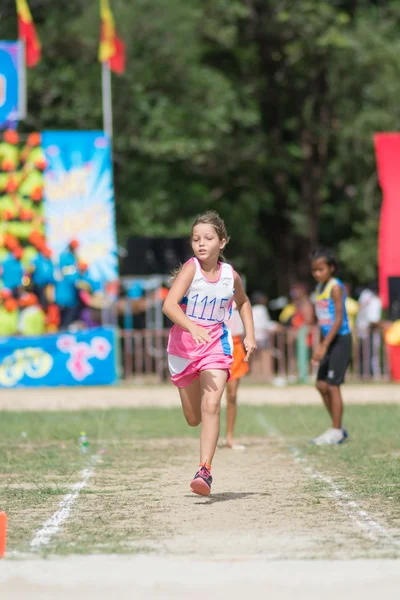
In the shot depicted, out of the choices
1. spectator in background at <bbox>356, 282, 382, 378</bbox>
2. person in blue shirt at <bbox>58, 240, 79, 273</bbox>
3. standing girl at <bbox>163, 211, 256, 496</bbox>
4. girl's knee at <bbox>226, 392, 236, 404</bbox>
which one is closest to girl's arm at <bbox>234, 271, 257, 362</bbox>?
standing girl at <bbox>163, 211, 256, 496</bbox>

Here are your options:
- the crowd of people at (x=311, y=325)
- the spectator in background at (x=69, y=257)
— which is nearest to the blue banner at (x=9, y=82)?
the spectator in background at (x=69, y=257)

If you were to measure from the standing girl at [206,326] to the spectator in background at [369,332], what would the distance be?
16287 millimetres

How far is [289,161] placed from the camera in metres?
37.2

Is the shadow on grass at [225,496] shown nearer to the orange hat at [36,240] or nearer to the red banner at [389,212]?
the red banner at [389,212]

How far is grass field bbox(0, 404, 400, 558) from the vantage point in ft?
→ 22.2

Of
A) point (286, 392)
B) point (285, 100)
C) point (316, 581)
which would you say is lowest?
point (286, 392)

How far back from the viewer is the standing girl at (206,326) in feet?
28.6

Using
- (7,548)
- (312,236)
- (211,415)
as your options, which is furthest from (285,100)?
(7,548)

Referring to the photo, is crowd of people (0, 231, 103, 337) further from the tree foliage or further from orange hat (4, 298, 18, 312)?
the tree foliage

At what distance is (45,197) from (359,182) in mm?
14551

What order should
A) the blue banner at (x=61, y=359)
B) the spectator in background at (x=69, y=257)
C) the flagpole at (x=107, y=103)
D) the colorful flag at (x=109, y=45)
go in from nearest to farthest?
the blue banner at (x=61, y=359)
the spectator in background at (x=69, y=257)
the flagpole at (x=107, y=103)
the colorful flag at (x=109, y=45)

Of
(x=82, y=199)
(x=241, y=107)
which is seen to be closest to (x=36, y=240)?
(x=82, y=199)

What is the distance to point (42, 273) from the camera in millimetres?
24391

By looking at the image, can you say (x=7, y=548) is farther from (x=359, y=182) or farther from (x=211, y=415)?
(x=359, y=182)
